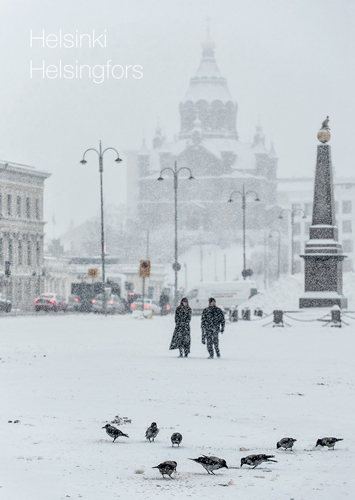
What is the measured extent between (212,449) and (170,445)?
427 mm

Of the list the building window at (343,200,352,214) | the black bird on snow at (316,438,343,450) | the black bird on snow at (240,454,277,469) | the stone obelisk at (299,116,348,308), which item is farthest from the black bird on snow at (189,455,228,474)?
the building window at (343,200,352,214)

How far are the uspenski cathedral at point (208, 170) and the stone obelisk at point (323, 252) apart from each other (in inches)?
5081

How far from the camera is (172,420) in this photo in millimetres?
13172

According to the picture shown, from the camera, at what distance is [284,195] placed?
655 feet

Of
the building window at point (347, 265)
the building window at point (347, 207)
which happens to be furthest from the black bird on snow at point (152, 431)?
the building window at point (347, 207)

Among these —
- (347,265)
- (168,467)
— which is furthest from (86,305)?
(347,265)

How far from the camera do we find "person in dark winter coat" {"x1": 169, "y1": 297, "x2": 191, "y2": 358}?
2397 centimetres

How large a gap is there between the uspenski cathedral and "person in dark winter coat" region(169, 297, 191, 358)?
149 m

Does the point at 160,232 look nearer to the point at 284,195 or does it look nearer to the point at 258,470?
the point at 284,195

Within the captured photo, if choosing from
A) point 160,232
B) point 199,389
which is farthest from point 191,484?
point 160,232

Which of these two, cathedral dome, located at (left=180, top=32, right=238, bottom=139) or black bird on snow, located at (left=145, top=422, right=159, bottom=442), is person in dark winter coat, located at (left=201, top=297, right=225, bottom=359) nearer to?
black bird on snow, located at (left=145, top=422, right=159, bottom=442)

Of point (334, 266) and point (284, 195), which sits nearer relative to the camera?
point (334, 266)

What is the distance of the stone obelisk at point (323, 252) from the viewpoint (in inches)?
1742

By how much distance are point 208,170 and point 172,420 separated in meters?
170
